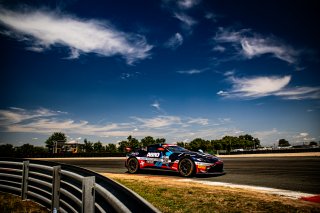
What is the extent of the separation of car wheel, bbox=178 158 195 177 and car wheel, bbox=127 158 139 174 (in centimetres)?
A: 243

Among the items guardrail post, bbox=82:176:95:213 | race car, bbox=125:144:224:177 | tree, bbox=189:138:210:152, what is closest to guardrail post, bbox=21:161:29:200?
guardrail post, bbox=82:176:95:213

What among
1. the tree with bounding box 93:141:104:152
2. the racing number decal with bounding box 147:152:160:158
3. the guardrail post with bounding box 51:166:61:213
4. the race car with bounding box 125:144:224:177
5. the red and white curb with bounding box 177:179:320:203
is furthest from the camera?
the tree with bounding box 93:141:104:152

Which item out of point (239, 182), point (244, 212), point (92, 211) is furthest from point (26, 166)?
point (239, 182)

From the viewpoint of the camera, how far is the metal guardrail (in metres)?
2.54

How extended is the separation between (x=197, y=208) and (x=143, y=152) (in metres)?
6.08

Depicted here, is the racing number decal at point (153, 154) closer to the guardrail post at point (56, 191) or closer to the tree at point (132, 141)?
the guardrail post at point (56, 191)

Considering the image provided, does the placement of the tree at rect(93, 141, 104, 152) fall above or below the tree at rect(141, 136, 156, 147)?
below

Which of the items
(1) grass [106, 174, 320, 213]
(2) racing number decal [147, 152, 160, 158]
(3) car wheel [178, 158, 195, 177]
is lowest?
(1) grass [106, 174, 320, 213]

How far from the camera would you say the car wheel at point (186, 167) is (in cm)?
886

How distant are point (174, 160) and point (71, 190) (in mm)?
5753

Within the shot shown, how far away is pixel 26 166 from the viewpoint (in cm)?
562

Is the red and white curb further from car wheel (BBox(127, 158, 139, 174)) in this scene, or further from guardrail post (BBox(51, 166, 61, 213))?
guardrail post (BBox(51, 166, 61, 213))

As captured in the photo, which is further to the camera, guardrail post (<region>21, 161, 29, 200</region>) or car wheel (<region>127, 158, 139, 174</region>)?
car wheel (<region>127, 158, 139, 174</region>)

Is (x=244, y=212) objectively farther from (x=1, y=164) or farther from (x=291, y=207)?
(x=1, y=164)
